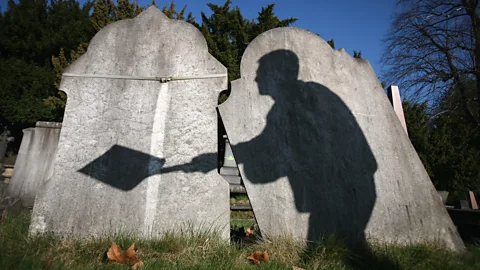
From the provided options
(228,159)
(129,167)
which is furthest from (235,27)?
(129,167)

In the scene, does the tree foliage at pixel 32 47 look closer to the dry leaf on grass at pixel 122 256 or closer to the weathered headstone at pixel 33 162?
the weathered headstone at pixel 33 162

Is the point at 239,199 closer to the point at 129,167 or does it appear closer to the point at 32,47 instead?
the point at 129,167

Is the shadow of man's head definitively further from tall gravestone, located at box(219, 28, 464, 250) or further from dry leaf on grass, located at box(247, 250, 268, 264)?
dry leaf on grass, located at box(247, 250, 268, 264)

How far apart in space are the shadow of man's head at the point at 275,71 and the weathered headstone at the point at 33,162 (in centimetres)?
422

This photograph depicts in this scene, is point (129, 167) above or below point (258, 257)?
above

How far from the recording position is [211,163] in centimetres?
273

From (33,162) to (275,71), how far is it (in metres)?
4.67

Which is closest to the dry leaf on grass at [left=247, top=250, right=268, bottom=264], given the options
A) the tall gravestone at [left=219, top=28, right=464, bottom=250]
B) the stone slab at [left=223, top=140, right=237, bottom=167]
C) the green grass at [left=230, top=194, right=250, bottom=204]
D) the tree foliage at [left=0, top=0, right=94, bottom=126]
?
the tall gravestone at [left=219, top=28, right=464, bottom=250]

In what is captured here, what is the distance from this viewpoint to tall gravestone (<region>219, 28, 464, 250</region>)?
2.65 meters

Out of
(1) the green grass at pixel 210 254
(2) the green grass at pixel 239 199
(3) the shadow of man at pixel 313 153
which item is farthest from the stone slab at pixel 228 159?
(1) the green grass at pixel 210 254

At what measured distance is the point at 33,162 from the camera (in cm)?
530

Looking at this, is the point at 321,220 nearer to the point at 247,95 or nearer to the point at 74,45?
the point at 247,95

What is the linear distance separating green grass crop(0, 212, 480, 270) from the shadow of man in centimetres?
30

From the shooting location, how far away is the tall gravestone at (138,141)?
8.43ft
